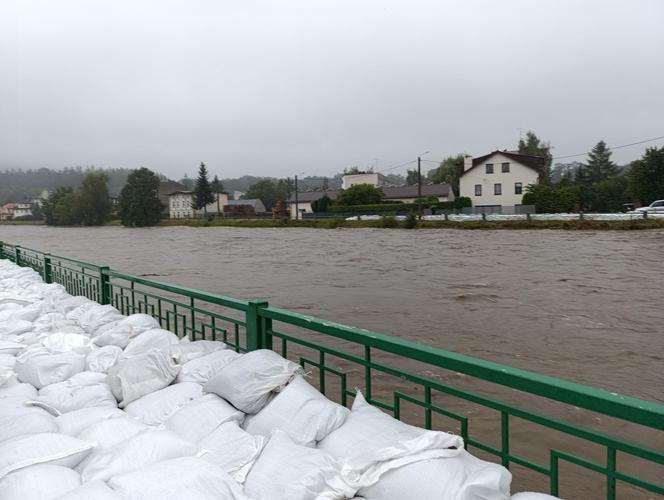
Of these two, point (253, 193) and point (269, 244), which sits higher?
point (253, 193)

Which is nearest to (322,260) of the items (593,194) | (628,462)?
(628,462)

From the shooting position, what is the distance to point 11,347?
3.82 metres

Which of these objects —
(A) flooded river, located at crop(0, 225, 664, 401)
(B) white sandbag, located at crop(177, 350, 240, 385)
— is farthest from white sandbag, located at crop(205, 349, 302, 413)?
(A) flooded river, located at crop(0, 225, 664, 401)

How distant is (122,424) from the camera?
2.23m

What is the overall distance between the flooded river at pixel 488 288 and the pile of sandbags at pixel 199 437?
4.99m

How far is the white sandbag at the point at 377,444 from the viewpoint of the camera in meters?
1.71

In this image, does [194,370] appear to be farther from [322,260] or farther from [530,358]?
[322,260]

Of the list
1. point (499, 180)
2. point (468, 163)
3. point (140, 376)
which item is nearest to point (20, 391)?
point (140, 376)

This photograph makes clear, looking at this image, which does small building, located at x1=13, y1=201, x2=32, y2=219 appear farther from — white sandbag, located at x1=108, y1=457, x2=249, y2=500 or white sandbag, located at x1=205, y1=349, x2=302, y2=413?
white sandbag, located at x1=108, y1=457, x2=249, y2=500

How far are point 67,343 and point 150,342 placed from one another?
29.0 inches

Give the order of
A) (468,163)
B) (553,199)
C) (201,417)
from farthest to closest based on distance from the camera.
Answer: (468,163) → (553,199) → (201,417)

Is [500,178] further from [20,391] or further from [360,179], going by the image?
[20,391]

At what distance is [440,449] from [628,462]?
3.51 metres

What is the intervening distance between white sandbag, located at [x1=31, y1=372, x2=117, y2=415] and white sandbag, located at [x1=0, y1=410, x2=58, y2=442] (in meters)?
0.24
